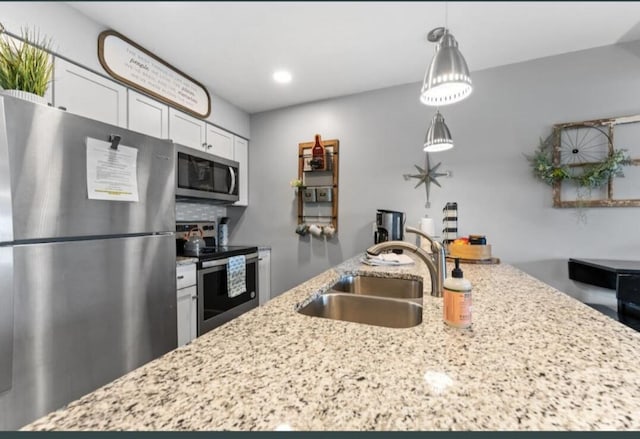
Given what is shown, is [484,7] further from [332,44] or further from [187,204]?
[187,204]

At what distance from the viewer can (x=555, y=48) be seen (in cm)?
178

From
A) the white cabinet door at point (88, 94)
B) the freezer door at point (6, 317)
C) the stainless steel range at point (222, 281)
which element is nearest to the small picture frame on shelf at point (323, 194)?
the stainless steel range at point (222, 281)

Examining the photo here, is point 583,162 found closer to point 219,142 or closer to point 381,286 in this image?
point 381,286

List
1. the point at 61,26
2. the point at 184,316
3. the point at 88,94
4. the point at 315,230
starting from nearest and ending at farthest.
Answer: the point at 61,26, the point at 88,94, the point at 184,316, the point at 315,230

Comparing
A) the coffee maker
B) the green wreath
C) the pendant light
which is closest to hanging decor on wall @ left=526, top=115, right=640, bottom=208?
the green wreath

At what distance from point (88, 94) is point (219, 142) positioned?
1.05 metres

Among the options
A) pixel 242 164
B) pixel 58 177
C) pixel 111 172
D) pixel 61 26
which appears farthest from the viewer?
pixel 242 164

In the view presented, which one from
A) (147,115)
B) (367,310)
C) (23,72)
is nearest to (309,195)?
(147,115)

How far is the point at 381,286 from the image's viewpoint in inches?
54.7

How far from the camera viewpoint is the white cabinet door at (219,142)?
2367 millimetres

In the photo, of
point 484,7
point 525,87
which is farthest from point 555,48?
point 484,7

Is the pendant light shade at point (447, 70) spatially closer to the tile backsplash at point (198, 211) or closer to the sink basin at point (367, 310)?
the sink basin at point (367, 310)

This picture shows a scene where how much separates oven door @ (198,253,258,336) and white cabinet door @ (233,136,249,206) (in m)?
0.92

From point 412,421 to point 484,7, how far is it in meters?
0.73
